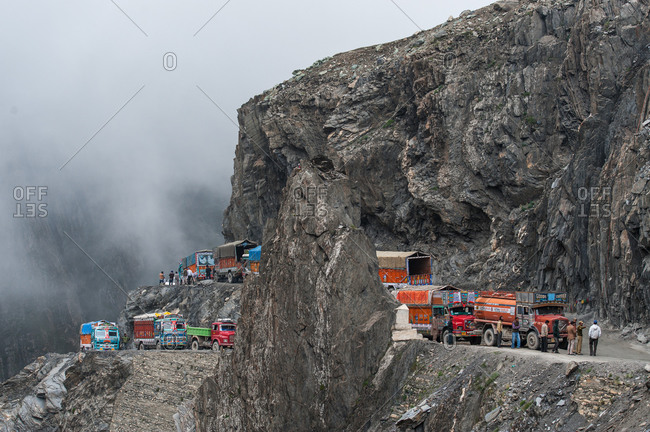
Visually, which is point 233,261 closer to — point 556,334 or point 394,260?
point 394,260

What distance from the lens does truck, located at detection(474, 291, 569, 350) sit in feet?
89.8

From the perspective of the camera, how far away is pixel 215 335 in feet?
149

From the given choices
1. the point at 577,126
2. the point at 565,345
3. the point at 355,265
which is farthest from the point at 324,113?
the point at 565,345

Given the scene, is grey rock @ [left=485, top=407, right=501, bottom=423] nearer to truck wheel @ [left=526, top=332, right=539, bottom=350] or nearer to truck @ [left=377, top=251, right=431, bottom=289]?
truck wheel @ [left=526, top=332, right=539, bottom=350]

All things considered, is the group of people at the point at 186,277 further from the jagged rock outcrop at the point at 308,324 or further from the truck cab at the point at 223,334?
the jagged rock outcrop at the point at 308,324

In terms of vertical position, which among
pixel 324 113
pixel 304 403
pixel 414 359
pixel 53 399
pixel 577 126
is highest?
pixel 324 113

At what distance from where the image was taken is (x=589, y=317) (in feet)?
120

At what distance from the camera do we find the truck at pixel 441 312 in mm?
30920

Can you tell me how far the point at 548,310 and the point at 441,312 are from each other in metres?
6.34

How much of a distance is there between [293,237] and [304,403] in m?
7.62

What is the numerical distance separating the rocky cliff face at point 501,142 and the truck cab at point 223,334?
12869 mm

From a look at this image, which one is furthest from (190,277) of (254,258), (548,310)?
(548,310)

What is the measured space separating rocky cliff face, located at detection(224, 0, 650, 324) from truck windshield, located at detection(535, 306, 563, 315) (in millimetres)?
5366

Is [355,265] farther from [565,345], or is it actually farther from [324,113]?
[324,113]
